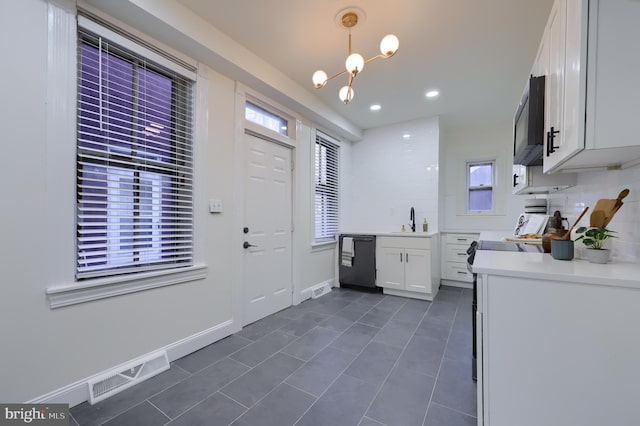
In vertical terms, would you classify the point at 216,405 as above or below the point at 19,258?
below

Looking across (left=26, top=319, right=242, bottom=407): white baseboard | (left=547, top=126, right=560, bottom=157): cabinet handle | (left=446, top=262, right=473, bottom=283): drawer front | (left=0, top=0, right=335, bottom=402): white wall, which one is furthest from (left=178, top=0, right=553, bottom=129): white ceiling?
(left=26, top=319, right=242, bottom=407): white baseboard

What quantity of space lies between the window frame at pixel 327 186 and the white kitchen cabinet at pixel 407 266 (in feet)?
2.71

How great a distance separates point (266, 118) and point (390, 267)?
2.75 meters

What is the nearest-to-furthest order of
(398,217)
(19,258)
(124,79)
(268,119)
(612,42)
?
(612,42) < (19,258) < (124,79) < (268,119) < (398,217)

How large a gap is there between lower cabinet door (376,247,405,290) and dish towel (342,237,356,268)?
419 mm

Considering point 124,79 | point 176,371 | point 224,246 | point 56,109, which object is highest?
point 124,79

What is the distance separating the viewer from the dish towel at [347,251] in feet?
14.2

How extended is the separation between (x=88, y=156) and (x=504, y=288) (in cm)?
256

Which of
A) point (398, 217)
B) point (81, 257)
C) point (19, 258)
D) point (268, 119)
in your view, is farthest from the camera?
point (398, 217)

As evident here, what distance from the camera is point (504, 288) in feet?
3.95

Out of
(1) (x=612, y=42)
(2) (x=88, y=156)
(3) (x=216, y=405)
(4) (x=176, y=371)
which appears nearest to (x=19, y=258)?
(2) (x=88, y=156)

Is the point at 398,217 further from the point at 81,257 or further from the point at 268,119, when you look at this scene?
the point at 81,257

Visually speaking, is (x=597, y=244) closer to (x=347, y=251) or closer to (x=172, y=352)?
(x=172, y=352)

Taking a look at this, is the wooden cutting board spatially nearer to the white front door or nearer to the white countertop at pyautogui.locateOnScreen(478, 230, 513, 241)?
the white countertop at pyautogui.locateOnScreen(478, 230, 513, 241)
